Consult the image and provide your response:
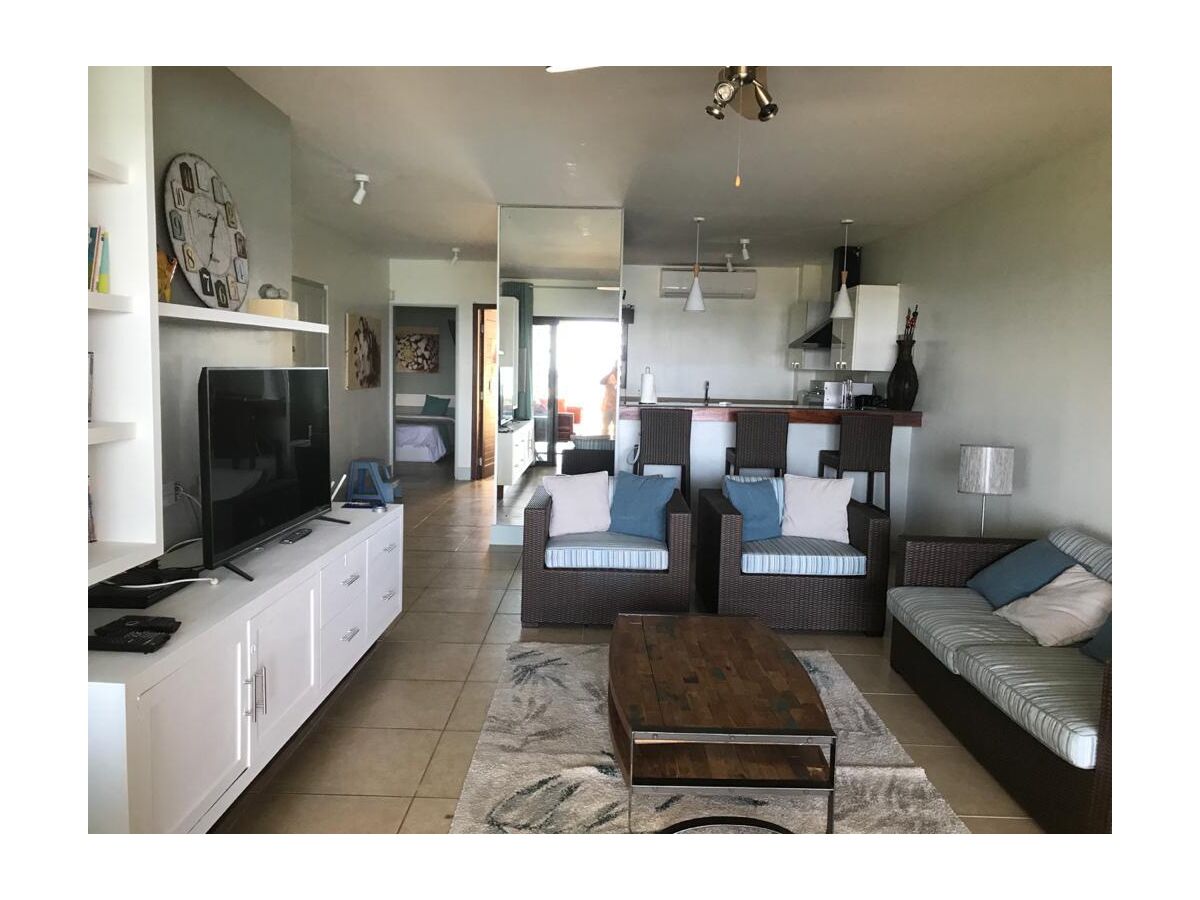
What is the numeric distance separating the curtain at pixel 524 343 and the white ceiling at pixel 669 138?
0.64 meters

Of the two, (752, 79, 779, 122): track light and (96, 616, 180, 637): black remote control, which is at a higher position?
(752, 79, 779, 122): track light

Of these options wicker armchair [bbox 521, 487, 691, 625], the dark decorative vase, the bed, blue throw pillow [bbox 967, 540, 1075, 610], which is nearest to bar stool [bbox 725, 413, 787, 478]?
the dark decorative vase

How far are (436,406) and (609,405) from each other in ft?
19.9

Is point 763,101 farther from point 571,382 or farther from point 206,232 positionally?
point 571,382

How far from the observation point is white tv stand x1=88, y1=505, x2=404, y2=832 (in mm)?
1610

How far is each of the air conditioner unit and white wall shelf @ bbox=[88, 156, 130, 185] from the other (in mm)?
6579

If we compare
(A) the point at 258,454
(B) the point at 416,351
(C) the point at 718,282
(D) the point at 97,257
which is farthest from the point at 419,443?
(D) the point at 97,257

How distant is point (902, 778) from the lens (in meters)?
2.57

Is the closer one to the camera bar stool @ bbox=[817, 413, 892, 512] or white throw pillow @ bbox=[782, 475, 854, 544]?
white throw pillow @ bbox=[782, 475, 854, 544]

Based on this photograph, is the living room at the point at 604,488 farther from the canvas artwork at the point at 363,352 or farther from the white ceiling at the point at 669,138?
the canvas artwork at the point at 363,352

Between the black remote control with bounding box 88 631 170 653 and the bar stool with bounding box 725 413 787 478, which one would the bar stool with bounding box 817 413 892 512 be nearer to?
the bar stool with bounding box 725 413 787 478

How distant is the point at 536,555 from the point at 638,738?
6.69 ft
